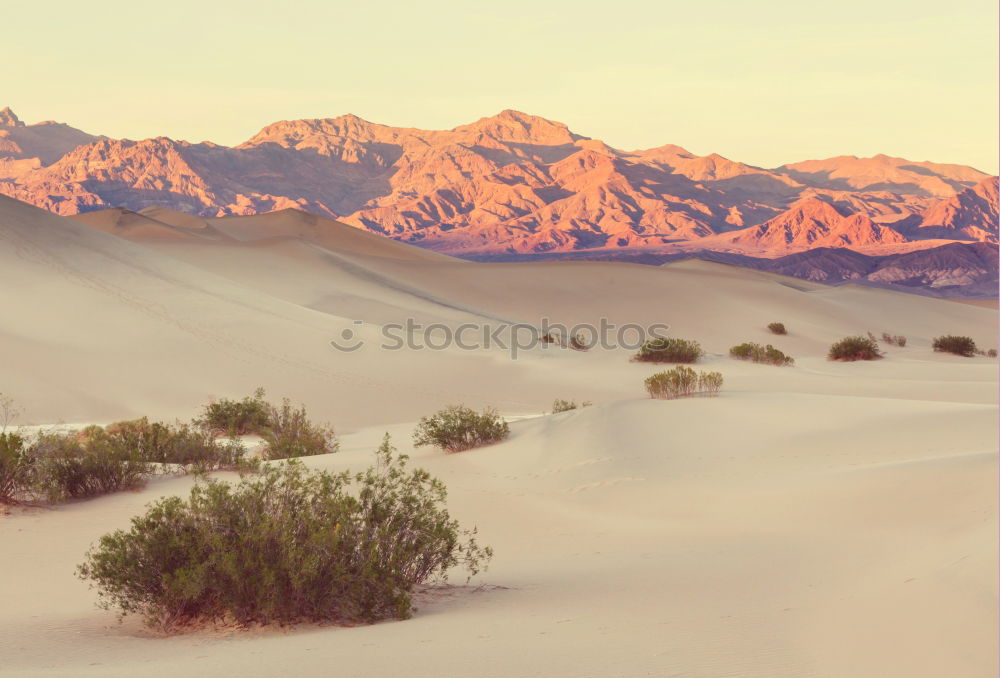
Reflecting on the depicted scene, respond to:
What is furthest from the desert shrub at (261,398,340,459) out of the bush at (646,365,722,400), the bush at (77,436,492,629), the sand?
the bush at (77,436,492,629)

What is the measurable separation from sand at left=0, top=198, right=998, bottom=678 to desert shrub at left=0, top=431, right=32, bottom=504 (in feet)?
1.84

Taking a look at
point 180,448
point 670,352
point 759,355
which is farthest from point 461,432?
point 759,355

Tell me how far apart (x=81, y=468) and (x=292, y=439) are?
16.1 ft

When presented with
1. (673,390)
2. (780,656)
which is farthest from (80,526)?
(673,390)

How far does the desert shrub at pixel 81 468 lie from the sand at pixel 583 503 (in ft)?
1.01

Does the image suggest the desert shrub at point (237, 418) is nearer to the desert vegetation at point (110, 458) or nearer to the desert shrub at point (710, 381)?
the desert vegetation at point (110, 458)

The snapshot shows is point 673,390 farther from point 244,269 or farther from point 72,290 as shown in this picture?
point 244,269

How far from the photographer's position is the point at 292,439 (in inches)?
614

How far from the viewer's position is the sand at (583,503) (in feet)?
17.5

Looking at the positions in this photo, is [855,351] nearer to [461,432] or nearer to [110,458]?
[461,432]

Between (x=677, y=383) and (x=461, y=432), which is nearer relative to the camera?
(x=461, y=432)

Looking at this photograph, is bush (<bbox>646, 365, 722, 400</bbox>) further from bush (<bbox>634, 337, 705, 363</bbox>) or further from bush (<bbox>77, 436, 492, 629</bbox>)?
bush (<bbox>77, 436, 492, 629</bbox>)

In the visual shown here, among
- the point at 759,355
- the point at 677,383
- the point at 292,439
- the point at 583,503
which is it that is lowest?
the point at 583,503

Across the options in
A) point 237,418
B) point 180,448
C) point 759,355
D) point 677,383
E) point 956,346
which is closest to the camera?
point 180,448
